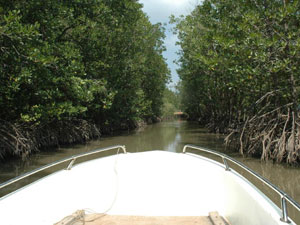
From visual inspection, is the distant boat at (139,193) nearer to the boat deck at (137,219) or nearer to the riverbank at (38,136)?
the boat deck at (137,219)

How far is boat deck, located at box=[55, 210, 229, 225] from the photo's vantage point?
284 cm

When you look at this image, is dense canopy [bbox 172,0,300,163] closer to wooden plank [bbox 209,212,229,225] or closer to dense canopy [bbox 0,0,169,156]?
wooden plank [bbox 209,212,229,225]

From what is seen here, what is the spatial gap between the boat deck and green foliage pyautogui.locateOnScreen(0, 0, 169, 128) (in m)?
4.23

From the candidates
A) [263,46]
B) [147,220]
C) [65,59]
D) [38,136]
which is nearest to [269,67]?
[263,46]

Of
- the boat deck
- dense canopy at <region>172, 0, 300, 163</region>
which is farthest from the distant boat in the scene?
dense canopy at <region>172, 0, 300, 163</region>

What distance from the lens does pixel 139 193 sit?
3377 millimetres

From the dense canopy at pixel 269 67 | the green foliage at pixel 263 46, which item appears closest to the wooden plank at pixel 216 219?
the dense canopy at pixel 269 67

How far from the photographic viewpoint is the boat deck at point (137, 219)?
2.84m

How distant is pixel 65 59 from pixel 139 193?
274 inches

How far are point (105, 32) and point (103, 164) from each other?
35.8ft

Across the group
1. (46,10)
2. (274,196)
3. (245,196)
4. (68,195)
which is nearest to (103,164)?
(68,195)

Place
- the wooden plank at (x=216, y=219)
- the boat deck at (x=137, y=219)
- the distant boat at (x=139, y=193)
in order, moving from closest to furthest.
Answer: the distant boat at (x=139, y=193)
the wooden plank at (x=216, y=219)
the boat deck at (x=137, y=219)

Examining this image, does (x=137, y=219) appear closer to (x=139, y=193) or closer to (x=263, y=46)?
(x=139, y=193)

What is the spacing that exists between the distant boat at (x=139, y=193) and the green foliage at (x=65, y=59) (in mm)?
3863
